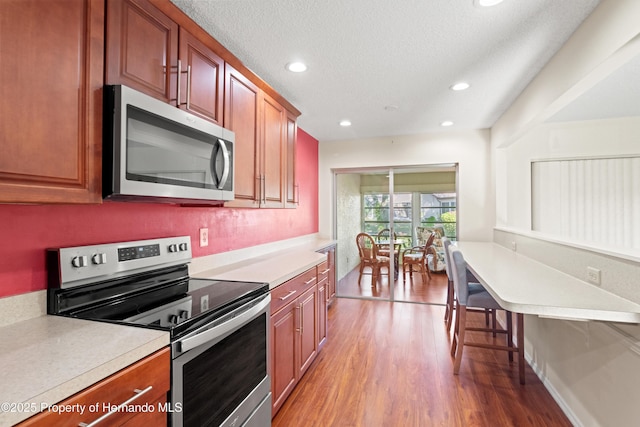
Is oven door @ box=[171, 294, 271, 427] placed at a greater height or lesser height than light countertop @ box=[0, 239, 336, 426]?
lesser

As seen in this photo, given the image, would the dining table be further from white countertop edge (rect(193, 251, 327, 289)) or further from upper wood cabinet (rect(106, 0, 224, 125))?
upper wood cabinet (rect(106, 0, 224, 125))

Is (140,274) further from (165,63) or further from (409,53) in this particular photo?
(409,53)

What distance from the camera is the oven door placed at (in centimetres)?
108

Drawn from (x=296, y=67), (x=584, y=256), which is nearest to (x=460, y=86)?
(x=296, y=67)

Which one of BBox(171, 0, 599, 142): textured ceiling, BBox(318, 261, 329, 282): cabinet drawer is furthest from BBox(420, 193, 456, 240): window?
BBox(318, 261, 329, 282): cabinet drawer

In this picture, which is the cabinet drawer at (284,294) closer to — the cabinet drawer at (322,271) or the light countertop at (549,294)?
the cabinet drawer at (322,271)

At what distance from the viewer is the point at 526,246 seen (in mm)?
2865

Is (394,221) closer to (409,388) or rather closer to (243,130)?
(409,388)

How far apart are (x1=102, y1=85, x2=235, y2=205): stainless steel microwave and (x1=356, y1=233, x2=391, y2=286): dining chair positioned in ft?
10.5

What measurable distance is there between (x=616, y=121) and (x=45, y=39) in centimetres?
422

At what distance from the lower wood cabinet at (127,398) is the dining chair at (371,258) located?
3888 millimetres

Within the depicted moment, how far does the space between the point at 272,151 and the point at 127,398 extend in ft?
6.37

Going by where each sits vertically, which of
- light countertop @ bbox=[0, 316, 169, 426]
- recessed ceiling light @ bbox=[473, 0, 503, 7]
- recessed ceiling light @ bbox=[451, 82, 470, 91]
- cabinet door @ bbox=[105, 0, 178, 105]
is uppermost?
recessed ceiling light @ bbox=[451, 82, 470, 91]

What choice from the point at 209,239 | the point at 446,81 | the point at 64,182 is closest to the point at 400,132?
the point at 446,81
